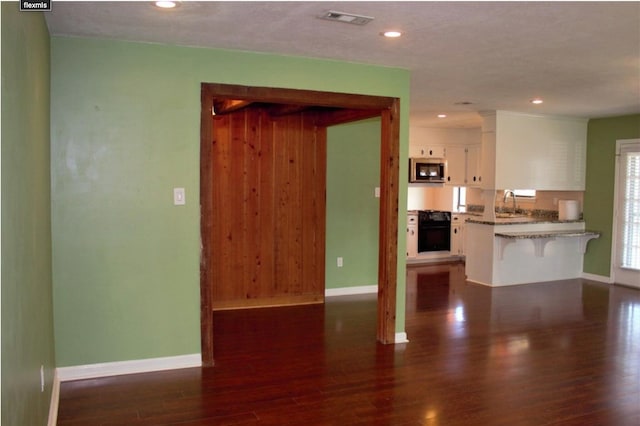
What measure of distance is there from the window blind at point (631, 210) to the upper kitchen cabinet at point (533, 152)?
2.13 feet

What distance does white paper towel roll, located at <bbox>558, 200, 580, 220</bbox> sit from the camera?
26.1 ft

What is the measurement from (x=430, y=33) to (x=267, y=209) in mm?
3049

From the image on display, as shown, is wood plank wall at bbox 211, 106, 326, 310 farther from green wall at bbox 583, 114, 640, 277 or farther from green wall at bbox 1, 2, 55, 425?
green wall at bbox 583, 114, 640, 277

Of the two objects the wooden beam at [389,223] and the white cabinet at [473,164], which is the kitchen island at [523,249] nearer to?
the white cabinet at [473,164]

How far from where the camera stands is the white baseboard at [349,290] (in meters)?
6.48

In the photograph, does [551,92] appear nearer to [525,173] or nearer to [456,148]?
[525,173]

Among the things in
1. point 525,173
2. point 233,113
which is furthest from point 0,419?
point 525,173

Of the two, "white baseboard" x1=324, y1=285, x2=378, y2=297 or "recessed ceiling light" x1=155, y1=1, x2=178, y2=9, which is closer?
"recessed ceiling light" x1=155, y1=1, x2=178, y2=9

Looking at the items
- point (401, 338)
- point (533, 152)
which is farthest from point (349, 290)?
point (533, 152)

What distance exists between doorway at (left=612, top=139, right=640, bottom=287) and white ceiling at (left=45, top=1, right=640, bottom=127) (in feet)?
8.89

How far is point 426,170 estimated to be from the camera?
29.5 feet

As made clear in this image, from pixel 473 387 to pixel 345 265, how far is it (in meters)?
2.98

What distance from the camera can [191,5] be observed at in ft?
9.71

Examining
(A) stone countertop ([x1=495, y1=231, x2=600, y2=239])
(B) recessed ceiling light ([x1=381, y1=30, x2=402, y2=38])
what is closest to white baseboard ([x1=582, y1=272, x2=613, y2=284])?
(A) stone countertop ([x1=495, y1=231, x2=600, y2=239])
